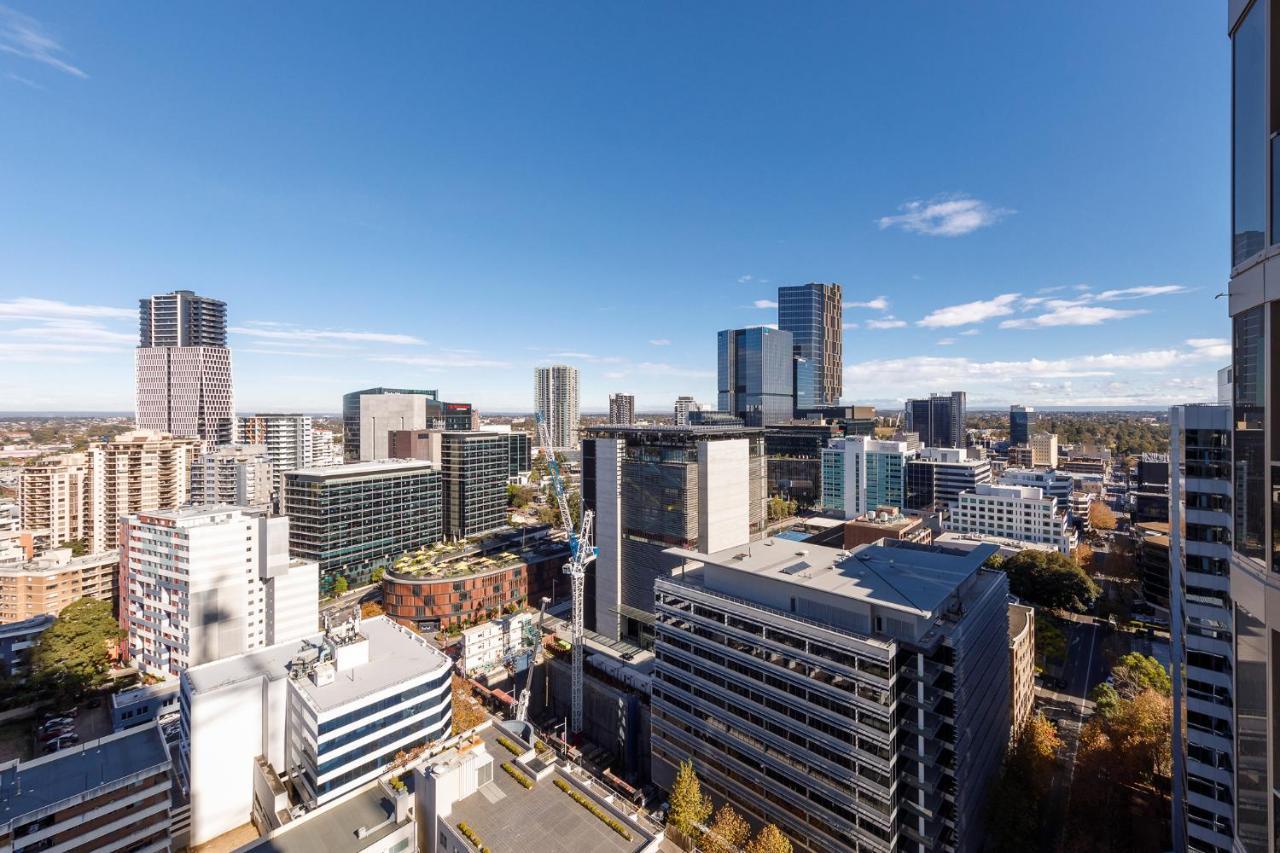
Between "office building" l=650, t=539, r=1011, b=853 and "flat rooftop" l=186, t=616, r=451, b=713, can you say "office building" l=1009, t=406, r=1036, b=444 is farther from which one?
"flat rooftop" l=186, t=616, r=451, b=713

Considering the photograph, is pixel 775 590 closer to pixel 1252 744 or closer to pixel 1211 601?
pixel 1211 601

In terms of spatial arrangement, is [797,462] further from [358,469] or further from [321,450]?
[321,450]

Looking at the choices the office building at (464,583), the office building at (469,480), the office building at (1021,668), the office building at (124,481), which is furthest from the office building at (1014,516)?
the office building at (124,481)

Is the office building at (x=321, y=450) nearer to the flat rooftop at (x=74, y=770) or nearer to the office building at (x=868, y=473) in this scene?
the flat rooftop at (x=74, y=770)

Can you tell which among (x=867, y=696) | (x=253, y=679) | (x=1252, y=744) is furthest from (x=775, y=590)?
(x=253, y=679)

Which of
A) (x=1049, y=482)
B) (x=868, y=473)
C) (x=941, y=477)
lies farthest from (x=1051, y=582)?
(x=868, y=473)
